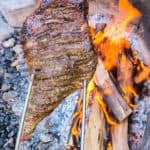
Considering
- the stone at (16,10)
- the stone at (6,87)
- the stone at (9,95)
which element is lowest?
the stone at (9,95)

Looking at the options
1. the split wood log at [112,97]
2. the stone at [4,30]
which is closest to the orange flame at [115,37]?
the split wood log at [112,97]

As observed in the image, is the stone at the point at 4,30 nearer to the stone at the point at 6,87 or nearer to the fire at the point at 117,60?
the stone at the point at 6,87

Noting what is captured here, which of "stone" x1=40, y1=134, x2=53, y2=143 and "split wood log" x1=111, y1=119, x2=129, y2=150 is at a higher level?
"stone" x1=40, y1=134, x2=53, y2=143

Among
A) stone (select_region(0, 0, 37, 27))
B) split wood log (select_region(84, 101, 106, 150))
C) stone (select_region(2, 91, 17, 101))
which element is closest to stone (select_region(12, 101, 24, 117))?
stone (select_region(2, 91, 17, 101))

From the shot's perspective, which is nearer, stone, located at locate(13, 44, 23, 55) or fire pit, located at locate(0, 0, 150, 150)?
fire pit, located at locate(0, 0, 150, 150)

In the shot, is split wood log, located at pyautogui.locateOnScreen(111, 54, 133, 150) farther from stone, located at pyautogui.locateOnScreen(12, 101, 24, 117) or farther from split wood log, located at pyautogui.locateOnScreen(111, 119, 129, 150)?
stone, located at pyautogui.locateOnScreen(12, 101, 24, 117)

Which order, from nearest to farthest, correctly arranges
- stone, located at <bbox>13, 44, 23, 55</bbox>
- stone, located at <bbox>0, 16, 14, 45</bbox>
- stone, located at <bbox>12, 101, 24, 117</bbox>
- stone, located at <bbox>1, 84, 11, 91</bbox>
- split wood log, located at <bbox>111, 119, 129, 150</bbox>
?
split wood log, located at <bbox>111, 119, 129, 150</bbox>, stone, located at <bbox>12, 101, 24, 117</bbox>, stone, located at <bbox>1, 84, 11, 91</bbox>, stone, located at <bbox>13, 44, 23, 55</bbox>, stone, located at <bbox>0, 16, 14, 45</bbox>

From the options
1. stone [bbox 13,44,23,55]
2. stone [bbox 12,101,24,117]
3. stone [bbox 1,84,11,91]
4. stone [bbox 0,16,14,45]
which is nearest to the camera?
stone [bbox 12,101,24,117]
